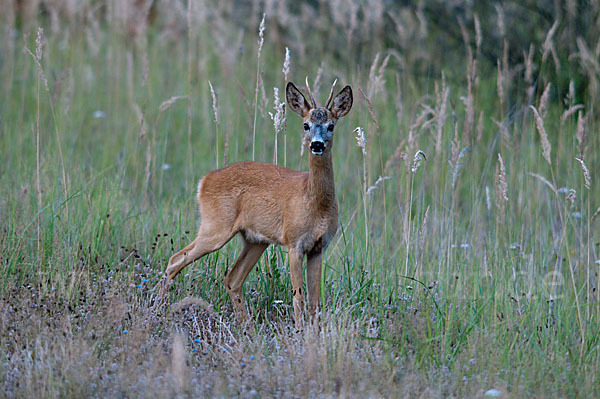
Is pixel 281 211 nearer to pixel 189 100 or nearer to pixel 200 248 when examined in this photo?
pixel 200 248

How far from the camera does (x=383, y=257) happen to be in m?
5.81

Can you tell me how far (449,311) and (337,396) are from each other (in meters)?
1.18

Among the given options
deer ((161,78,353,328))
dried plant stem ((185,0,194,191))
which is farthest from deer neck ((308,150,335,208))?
dried plant stem ((185,0,194,191))

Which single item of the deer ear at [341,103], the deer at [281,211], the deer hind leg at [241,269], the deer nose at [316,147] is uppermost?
the deer ear at [341,103]

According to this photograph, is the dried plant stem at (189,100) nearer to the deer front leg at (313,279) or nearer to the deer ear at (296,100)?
the deer ear at (296,100)

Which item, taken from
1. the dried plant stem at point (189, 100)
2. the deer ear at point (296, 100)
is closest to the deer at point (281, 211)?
the deer ear at point (296, 100)

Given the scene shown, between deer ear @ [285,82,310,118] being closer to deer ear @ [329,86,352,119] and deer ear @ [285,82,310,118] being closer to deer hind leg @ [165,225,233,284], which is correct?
deer ear @ [329,86,352,119]

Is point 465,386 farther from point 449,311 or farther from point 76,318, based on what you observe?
point 76,318

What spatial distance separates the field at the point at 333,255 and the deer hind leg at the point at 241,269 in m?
0.09

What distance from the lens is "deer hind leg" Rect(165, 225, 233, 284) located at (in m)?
5.31

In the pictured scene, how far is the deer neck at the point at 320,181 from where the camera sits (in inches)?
200

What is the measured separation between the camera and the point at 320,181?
5.09 meters

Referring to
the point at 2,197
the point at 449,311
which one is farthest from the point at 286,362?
the point at 2,197

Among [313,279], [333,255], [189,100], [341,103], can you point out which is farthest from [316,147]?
[189,100]
